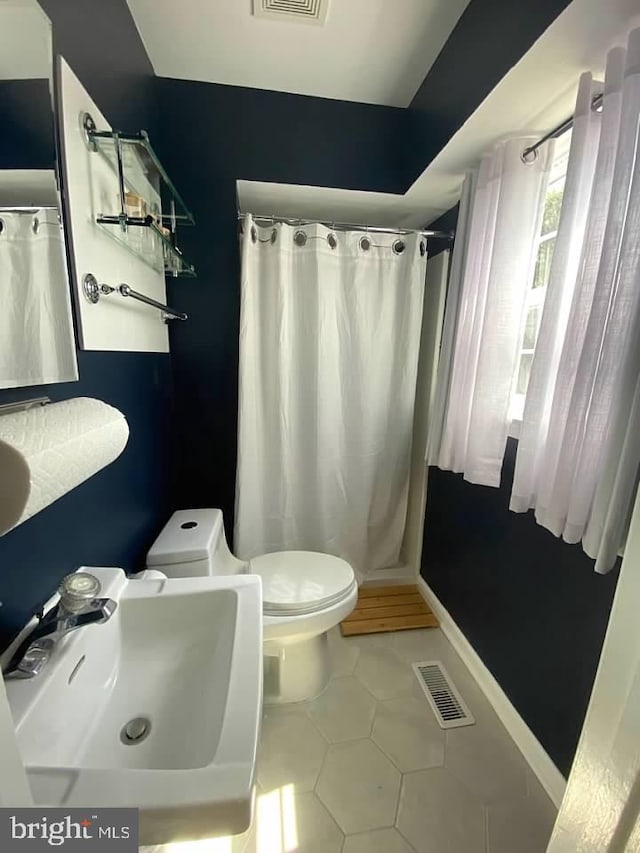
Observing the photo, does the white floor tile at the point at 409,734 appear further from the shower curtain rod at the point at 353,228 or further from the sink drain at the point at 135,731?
the shower curtain rod at the point at 353,228

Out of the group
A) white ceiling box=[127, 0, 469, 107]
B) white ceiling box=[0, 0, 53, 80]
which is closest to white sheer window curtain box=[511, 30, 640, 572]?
white ceiling box=[127, 0, 469, 107]

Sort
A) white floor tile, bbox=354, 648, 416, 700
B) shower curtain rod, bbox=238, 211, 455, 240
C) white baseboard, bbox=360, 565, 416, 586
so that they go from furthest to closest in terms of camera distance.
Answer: white baseboard, bbox=360, 565, 416, 586, shower curtain rod, bbox=238, 211, 455, 240, white floor tile, bbox=354, 648, 416, 700

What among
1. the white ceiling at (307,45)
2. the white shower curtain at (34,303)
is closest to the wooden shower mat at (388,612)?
the white shower curtain at (34,303)

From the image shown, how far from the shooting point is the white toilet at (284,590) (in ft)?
4.15

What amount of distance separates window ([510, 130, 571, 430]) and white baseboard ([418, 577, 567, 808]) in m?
0.97

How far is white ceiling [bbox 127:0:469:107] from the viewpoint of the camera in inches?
46.3

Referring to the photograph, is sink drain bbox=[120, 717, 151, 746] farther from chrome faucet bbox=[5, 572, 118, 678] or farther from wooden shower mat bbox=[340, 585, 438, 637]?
wooden shower mat bbox=[340, 585, 438, 637]

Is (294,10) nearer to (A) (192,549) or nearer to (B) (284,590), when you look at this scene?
(A) (192,549)

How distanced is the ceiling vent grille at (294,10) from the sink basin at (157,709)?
5.43 ft

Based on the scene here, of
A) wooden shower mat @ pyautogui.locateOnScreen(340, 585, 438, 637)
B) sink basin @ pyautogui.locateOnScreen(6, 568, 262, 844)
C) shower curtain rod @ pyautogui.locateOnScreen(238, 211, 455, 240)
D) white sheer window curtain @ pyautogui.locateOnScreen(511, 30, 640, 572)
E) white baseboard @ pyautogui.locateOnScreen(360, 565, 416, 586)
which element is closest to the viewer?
sink basin @ pyautogui.locateOnScreen(6, 568, 262, 844)

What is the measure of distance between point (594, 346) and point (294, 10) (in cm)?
133

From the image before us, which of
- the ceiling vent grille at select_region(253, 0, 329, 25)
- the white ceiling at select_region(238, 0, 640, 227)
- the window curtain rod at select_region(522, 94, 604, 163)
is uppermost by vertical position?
the ceiling vent grille at select_region(253, 0, 329, 25)

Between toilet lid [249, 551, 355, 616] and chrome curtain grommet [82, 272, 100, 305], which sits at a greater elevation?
chrome curtain grommet [82, 272, 100, 305]

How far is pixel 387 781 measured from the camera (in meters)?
1.18
